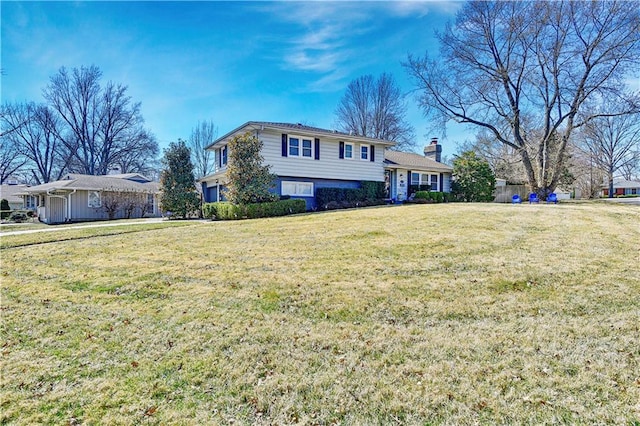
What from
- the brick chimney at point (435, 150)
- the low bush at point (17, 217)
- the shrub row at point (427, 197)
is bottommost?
the low bush at point (17, 217)

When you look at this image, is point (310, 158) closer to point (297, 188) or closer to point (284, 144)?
point (284, 144)

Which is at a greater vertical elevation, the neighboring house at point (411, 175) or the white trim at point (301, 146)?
the white trim at point (301, 146)

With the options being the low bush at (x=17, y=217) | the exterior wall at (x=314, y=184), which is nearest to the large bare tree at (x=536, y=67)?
the exterior wall at (x=314, y=184)

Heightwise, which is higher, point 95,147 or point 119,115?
point 119,115

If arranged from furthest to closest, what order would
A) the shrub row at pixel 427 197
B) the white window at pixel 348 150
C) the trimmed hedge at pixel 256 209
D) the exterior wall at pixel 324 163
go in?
the shrub row at pixel 427 197, the white window at pixel 348 150, the exterior wall at pixel 324 163, the trimmed hedge at pixel 256 209

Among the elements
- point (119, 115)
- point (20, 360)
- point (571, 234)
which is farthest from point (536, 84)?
point (119, 115)

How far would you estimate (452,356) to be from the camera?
343cm

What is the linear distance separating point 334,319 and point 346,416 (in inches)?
67.0

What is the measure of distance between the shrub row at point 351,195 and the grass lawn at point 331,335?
37.7ft

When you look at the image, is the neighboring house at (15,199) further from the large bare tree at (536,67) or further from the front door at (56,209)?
the large bare tree at (536,67)

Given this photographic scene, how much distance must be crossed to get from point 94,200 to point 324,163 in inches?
688

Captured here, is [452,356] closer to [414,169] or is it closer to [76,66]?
[414,169]

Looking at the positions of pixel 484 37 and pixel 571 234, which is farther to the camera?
pixel 484 37

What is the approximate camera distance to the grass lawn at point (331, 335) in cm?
271
